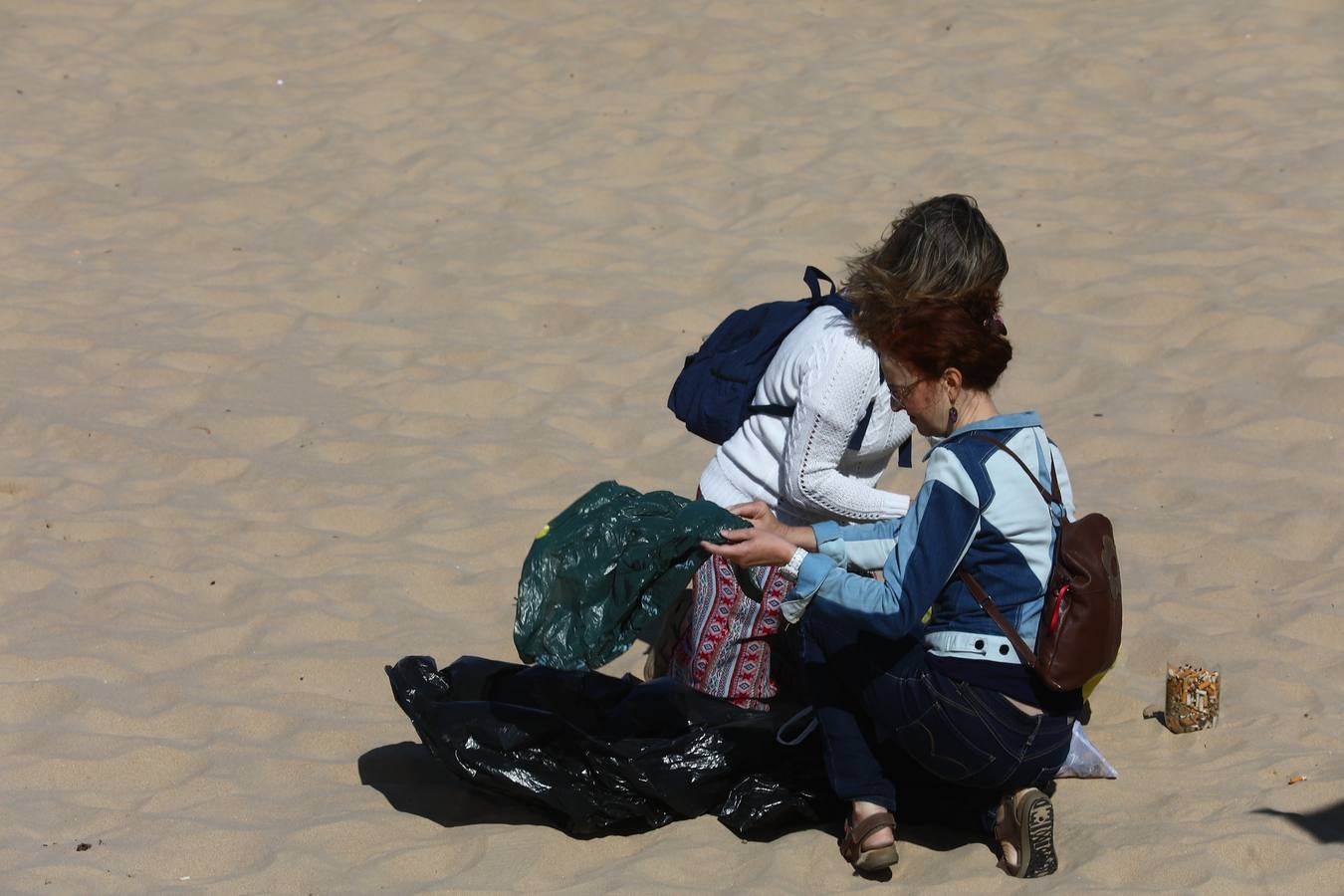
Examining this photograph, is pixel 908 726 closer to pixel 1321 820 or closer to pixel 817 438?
pixel 817 438

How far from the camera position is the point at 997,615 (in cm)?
306

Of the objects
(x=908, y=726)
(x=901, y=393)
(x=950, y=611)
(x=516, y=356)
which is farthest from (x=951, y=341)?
(x=516, y=356)

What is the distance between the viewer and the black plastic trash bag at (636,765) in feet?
11.2

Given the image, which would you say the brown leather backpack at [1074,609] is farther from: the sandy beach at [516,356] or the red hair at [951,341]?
the sandy beach at [516,356]

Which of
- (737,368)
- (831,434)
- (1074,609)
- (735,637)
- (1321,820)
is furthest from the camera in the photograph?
(737,368)

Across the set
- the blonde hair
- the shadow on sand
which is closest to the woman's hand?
the blonde hair

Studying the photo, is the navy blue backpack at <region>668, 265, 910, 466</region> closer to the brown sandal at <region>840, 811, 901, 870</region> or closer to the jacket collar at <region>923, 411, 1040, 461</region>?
the jacket collar at <region>923, 411, 1040, 461</region>

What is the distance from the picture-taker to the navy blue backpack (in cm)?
392

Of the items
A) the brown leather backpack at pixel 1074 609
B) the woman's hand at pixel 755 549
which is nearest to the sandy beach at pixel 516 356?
the brown leather backpack at pixel 1074 609

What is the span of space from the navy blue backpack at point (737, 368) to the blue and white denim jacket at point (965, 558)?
82 cm

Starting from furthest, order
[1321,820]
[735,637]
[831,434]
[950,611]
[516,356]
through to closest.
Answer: [516,356]
[735,637]
[831,434]
[1321,820]
[950,611]

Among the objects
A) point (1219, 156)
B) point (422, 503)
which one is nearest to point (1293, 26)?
point (1219, 156)

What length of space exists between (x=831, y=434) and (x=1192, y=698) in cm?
108

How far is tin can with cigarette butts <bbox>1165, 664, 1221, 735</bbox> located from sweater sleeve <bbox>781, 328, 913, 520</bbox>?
0.77 metres
